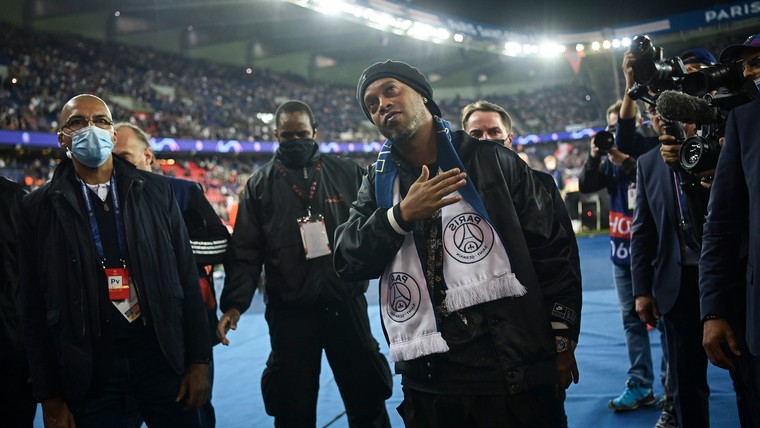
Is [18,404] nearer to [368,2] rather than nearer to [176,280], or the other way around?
[176,280]

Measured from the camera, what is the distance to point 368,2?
18.4m

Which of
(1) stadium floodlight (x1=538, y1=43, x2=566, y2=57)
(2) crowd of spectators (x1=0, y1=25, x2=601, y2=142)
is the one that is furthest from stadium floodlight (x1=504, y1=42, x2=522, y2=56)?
(2) crowd of spectators (x1=0, y1=25, x2=601, y2=142)

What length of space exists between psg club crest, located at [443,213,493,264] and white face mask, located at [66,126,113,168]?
1.45 m

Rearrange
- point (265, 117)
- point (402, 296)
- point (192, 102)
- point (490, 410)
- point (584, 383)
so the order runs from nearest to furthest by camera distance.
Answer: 1. point (490, 410)
2. point (402, 296)
3. point (584, 383)
4. point (192, 102)
5. point (265, 117)

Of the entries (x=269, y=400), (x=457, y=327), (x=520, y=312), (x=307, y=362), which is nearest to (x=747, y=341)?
(x=520, y=312)

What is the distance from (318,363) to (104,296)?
3.41 feet

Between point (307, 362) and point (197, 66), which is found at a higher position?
point (197, 66)

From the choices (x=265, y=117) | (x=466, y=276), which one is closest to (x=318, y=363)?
(x=466, y=276)

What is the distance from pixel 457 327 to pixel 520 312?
203 millimetres

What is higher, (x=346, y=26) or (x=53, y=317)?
(x=346, y=26)

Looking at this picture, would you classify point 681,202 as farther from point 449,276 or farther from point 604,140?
point 449,276

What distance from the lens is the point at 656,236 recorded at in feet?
8.07

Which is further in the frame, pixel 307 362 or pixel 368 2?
pixel 368 2

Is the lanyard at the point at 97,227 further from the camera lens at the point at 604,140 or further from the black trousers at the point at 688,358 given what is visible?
the camera lens at the point at 604,140
